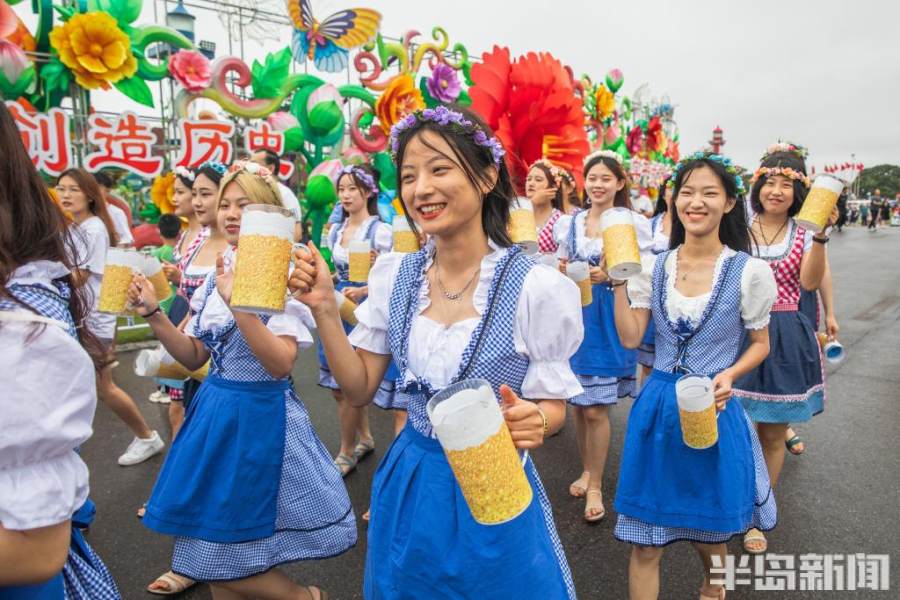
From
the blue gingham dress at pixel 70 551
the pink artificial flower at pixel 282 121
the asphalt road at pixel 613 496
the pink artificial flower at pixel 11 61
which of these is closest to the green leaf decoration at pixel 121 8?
the pink artificial flower at pixel 11 61

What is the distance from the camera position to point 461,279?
1.59 m

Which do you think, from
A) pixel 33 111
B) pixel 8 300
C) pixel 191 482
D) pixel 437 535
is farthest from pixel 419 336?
pixel 33 111

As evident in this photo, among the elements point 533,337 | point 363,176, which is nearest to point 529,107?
point 363,176

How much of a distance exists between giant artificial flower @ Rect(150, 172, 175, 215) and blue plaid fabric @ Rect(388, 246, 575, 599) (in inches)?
262

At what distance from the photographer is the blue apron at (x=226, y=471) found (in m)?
2.02

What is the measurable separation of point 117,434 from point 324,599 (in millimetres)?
2771

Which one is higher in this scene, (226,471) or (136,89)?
(136,89)

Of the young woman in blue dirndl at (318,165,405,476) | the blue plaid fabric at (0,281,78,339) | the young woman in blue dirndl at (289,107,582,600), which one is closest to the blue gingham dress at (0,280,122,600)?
the blue plaid fabric at (0,281,78,339)

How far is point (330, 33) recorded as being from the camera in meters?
8.66

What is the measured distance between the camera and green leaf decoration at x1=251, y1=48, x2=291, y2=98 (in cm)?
808

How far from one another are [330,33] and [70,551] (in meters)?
8.69

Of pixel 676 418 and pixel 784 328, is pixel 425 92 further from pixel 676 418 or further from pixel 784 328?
pixel 676 418

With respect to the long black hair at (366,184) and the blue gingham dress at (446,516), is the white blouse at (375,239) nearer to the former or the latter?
the long black hair at (366,184)

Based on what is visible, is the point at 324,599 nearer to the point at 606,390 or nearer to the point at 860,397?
the point at 606,390
